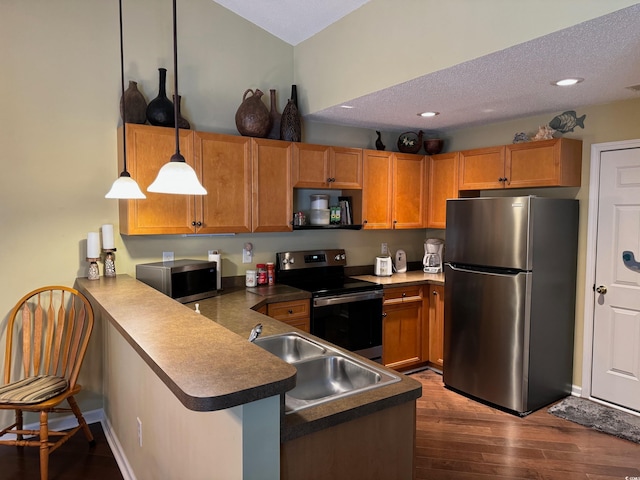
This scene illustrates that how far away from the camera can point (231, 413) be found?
1.23 metres

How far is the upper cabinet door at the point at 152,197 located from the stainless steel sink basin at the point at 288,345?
1.33 meters

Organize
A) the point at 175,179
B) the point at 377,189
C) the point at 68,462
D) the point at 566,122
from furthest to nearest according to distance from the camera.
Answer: the point at 377,189 < the point at 566,122 < the point at 68,462 < the point at 175,179

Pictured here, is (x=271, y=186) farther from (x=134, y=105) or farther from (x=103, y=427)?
(x=103, y=427)

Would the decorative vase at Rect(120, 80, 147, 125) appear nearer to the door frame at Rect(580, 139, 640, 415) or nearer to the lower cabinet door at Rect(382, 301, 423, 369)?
the lower cabinet door at Rect(382, 301, 423, 369)

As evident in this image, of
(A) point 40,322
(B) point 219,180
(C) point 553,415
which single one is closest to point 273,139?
(B) point 219,180

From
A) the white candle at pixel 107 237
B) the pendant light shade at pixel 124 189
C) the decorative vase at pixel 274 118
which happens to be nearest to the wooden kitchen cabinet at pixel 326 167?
the decorative vase at pixel 274 118

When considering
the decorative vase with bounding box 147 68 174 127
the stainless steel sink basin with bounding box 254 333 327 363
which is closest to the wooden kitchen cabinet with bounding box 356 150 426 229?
the decorative vase with bounding box 147 68 174 127

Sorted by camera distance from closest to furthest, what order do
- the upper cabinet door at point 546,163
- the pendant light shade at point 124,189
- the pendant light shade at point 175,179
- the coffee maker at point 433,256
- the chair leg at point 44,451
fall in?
the pendant light shade at point 175,179, the pendant light shade at point 124,189, the chair leg at point 44,451, the upper cabinet door at point 546,163, the coffee maker at point 433,256

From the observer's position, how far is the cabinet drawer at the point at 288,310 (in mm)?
3364

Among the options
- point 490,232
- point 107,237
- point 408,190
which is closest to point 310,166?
point 408,190

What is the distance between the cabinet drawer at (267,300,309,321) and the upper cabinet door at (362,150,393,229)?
1110 millimetres

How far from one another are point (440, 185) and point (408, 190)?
33 cm

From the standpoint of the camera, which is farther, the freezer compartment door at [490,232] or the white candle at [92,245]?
the freezer compartment door at [490,232]

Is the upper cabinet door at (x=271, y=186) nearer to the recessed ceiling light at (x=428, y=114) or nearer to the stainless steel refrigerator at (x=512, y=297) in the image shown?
the recessed ceiling light at (x=428, y=114)
